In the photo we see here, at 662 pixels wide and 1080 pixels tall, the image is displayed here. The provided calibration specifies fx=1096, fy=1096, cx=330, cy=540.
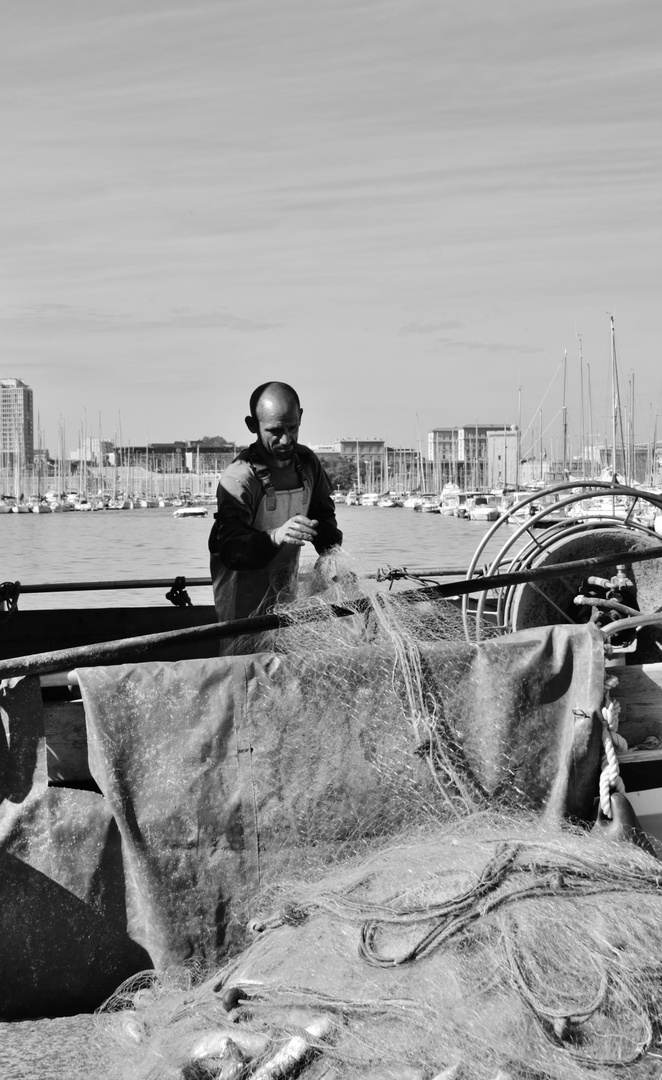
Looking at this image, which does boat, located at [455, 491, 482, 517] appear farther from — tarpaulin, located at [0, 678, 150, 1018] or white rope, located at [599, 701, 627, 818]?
tarpaulin, located at [0, 678, 150, 1018]

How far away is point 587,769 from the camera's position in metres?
4.07

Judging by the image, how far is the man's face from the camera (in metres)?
5.38

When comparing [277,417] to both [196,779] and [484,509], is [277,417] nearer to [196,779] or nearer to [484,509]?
[196,779]

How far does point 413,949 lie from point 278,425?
113 inches

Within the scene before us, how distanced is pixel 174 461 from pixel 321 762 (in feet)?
608

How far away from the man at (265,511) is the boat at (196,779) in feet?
3.77

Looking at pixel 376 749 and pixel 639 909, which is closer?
pixel 639 909

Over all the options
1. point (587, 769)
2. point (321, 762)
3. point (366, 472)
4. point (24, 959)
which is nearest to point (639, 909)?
point (587, 769)

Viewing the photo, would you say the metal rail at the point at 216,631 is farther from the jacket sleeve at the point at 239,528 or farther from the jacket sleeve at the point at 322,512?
the jacket sleeve at the point at 322,512

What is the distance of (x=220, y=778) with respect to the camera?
3.82m

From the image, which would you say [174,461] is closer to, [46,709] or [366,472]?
[366,472]

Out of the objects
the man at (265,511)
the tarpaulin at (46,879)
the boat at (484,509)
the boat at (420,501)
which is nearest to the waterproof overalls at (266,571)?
the man at (265,511)

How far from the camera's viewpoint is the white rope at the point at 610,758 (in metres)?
4.03

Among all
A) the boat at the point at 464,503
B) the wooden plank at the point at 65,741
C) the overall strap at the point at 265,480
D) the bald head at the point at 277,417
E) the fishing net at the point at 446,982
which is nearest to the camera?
the fishing net at the point at 446,982
